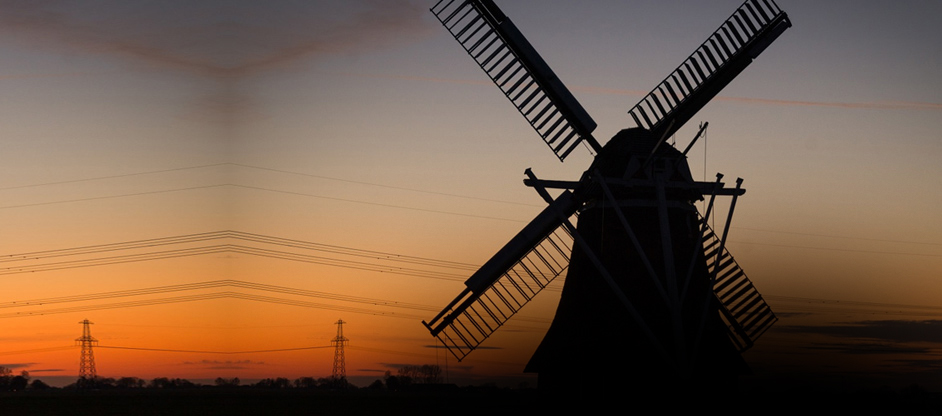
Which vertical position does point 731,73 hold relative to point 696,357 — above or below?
above

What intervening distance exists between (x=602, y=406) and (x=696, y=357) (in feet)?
10.6

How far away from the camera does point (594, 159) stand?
32625 mm

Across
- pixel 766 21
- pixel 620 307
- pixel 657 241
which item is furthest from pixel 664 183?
pixel 766 21

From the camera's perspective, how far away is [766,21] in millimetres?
32344

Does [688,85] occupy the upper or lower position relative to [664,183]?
upper

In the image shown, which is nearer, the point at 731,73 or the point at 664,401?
the point at 664,401

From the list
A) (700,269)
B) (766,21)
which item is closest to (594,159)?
(700,269)

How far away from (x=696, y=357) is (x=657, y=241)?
147 inches

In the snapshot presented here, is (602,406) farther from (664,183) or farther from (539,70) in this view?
(539,70)

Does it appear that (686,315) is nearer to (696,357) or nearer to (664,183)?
(696,357)

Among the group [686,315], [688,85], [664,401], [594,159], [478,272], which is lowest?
[664,401]

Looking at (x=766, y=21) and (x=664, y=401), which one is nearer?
(x=664, y=401)

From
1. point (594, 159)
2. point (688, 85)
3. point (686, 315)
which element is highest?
point (688, 85)

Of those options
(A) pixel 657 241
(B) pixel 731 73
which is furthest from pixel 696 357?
(B) pixel 731 73
